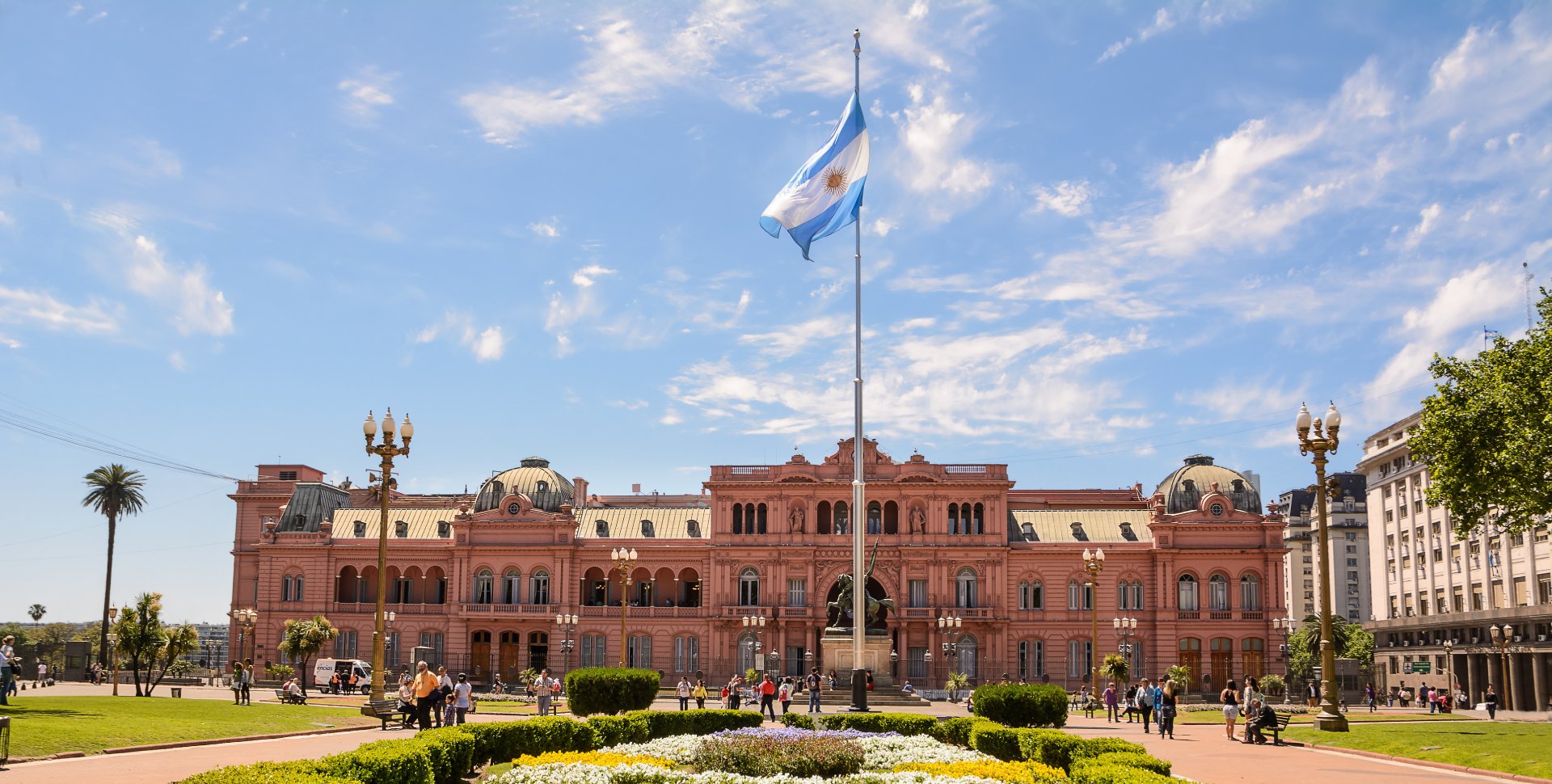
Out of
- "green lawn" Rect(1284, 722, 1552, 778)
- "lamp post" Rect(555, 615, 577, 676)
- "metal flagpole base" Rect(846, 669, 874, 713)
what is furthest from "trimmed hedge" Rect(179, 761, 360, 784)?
"lamp post" Rect(555, 615, 577, 676)

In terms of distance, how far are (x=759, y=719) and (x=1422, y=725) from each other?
870 inches

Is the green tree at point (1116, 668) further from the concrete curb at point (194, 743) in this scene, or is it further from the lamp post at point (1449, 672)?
the concrete curb at point (194, 743)

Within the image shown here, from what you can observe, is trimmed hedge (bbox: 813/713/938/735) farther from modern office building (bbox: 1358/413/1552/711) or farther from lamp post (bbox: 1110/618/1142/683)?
modern office building (bbox: 1358/413/1552/711)

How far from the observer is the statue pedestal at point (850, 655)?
160 ft

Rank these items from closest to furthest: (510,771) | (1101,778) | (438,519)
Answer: (1101,778)
(510,771)
(438,519)

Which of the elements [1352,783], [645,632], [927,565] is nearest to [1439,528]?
[927,565]

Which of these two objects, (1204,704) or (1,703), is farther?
(1204,704)

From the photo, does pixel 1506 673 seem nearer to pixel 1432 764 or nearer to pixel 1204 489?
pixel 1204 489

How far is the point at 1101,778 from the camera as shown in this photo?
60.8 ft

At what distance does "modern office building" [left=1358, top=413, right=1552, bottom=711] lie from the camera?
79.1 m

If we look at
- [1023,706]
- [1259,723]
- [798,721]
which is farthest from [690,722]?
[1259,723]

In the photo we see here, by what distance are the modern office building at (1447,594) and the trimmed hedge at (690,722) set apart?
50.1 m

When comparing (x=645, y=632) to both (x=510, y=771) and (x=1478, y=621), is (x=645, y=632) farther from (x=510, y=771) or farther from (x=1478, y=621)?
(x=510, y=771)

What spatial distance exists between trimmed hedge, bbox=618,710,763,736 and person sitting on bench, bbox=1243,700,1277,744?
44.2 feet
